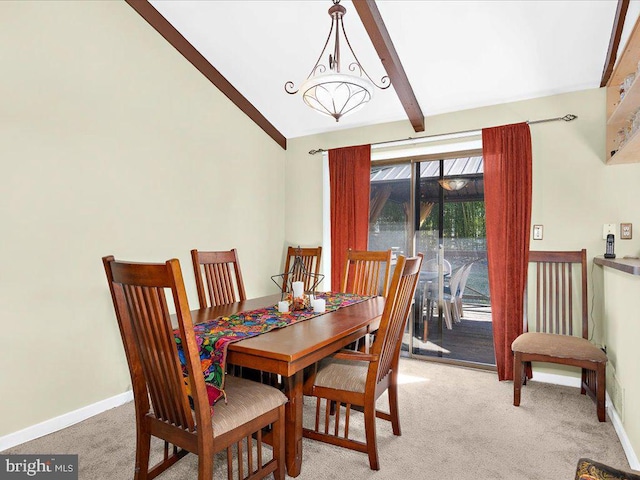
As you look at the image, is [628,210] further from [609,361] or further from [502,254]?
[609,361]

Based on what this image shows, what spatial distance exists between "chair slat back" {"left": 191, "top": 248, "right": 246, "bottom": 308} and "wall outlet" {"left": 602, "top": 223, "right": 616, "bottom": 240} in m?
2.83

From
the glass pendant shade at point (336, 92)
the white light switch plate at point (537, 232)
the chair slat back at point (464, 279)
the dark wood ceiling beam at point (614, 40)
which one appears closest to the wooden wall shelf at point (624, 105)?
the dark wood ceiling beam at point (614, 40)

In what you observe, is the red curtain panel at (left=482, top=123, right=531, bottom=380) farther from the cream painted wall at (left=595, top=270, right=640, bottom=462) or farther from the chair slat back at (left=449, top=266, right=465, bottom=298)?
the cream painted wall at (left=595, top=270, right=640, bottom=462)

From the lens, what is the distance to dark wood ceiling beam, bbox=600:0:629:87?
92.2 inches

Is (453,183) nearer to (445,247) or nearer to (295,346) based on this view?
(445,247)

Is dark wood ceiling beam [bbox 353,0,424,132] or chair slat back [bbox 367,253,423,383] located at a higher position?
dark wood ceiling beam [bbox 353,0,424,132]

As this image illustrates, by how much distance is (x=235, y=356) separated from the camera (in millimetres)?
1569

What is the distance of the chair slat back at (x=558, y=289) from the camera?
3.02m

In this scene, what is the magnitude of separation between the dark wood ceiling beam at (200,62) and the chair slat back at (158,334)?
2.33 m

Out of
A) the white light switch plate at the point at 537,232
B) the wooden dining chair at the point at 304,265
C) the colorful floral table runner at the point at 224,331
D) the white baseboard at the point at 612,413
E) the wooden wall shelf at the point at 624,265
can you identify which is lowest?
the white baseboard at the point at 612,413

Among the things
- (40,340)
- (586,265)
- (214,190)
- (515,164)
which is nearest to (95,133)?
(214,190)

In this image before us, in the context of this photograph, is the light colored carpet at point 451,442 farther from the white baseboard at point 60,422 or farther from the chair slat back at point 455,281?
the chair slat back at point 455,281

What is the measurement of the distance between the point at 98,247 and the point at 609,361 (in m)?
3.65

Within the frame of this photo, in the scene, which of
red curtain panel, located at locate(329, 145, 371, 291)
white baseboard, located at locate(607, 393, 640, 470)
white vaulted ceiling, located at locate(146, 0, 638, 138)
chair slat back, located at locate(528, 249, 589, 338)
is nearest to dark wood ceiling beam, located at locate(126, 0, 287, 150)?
white vaulted ceiling, located at locate(146, 0, 638, 138)
